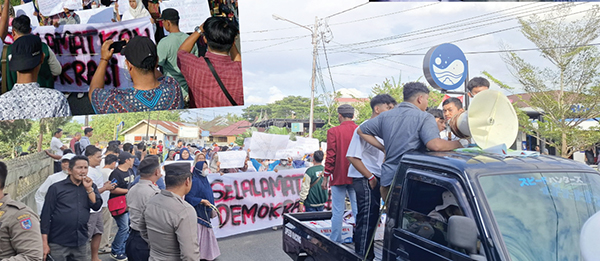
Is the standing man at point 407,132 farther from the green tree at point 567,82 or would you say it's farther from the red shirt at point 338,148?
the green tree at point 567,82

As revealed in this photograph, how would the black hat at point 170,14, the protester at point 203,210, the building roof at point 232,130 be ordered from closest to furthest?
the black hat at point 170,14, the protester at point 203,210, the building roof at point 232,130

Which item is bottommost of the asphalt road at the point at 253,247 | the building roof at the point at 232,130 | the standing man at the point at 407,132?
the building roof at the point at 232,130

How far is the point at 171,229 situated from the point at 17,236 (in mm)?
1012

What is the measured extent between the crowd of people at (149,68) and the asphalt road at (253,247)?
350cm

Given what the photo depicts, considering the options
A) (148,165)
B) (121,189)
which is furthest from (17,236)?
(121,189)

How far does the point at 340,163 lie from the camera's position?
5.10m

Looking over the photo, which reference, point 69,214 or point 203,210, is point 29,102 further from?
point 203,210

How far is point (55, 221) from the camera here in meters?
5.01

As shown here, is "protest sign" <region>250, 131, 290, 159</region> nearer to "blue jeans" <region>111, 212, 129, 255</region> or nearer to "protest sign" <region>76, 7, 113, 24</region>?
"blue jeans" <region>111, 212, 129, 255</region>

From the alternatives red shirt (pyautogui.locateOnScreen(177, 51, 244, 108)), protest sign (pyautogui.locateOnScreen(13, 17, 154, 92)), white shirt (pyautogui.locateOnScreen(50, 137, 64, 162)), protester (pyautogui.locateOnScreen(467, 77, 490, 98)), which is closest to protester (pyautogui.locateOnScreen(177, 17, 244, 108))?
red shirt (pyautogui.locateOnScreen(177, 51, 244, 108))

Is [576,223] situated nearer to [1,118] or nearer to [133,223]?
[133,223]

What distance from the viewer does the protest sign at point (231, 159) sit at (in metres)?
9.84

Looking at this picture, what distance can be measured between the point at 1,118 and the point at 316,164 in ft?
15.6

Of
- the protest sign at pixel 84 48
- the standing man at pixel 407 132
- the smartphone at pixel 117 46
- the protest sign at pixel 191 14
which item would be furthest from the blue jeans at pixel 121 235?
the standing man at pixel 407 132
